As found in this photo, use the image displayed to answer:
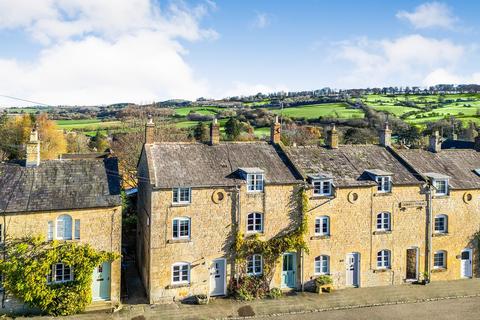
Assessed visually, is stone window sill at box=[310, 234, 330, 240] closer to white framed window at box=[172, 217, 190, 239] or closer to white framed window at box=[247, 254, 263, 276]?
white framed window at box=[247, 254, 263, 276]

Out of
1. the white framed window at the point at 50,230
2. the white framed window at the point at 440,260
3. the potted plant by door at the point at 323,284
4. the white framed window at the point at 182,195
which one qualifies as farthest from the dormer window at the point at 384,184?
the white framed window at the point at 50,230

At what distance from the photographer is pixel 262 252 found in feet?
90.9

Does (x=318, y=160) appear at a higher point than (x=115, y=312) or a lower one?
higher

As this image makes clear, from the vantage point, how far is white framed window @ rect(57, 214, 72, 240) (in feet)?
81.2

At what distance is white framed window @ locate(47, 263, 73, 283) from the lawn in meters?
89.4

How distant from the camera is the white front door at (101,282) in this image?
84.2ft

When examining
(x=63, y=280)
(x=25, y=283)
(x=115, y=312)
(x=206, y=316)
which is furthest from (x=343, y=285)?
(x=25, y=283)

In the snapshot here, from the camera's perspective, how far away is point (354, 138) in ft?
284

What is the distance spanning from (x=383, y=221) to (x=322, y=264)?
5.48 metres

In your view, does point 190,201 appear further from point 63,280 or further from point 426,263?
point 426,263

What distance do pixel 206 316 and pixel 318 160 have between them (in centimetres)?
1392

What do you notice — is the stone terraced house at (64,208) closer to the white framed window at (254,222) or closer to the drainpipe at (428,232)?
the white framed window at (254,222)

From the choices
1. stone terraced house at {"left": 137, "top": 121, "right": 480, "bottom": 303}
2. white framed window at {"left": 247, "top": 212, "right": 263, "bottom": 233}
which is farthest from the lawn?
white framed window at {"left": 247, "top": 212, "right": 263, "bottom": 233}

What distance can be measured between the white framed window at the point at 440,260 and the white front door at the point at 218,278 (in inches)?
632
